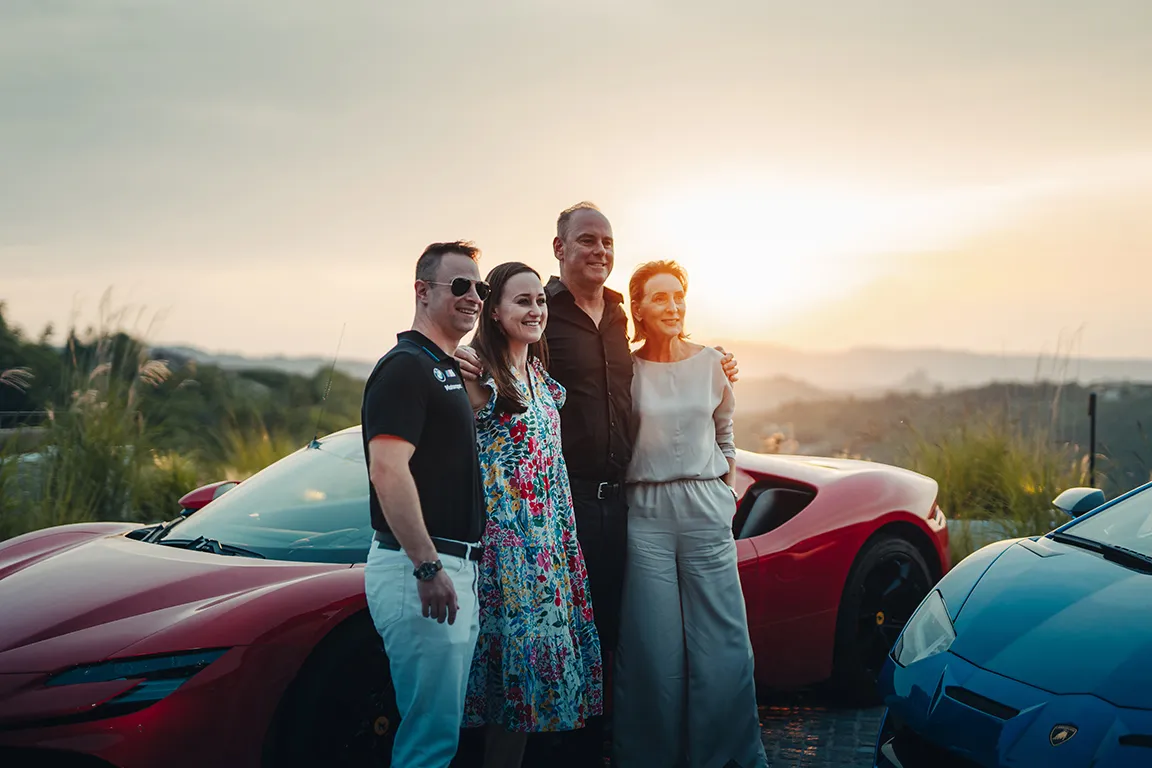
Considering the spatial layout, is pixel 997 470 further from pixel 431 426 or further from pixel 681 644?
pixel 431 426

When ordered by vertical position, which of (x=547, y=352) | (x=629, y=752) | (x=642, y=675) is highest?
(x=547, y=352)

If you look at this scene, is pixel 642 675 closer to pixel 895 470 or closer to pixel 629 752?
pixel 629 752

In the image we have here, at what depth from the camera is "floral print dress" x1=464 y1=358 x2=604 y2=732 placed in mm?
3428

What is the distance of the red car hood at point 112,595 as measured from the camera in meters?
3.26

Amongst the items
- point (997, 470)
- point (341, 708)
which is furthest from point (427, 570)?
point (997, 470)

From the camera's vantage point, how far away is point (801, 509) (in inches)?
193

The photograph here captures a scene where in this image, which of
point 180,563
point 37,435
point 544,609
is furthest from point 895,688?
point 37,435

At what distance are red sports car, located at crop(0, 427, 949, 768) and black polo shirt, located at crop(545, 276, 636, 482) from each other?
3.02 ft

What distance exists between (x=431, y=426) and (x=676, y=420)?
1.28 m

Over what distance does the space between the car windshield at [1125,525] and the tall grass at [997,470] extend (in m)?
3.91

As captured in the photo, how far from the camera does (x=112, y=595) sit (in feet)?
11.7

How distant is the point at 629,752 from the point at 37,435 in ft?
18.9

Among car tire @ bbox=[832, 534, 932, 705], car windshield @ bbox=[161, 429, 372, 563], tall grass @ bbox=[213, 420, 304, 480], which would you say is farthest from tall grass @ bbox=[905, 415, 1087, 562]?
tall grass @ bbox=[213, 420, 304, 480]

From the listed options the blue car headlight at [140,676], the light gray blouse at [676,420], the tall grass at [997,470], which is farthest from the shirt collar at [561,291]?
the tall grass at [997,470]
